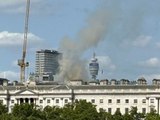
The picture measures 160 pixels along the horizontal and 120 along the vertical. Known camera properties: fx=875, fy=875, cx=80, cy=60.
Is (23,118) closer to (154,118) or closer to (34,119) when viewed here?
(34,119)

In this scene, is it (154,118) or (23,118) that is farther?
(23,118)

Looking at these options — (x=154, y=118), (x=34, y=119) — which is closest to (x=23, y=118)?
(x=34, y=119)

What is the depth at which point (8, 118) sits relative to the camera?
185 m

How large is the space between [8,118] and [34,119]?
10884mm

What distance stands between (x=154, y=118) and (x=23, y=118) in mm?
33052

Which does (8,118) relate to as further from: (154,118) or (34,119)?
(154,118)

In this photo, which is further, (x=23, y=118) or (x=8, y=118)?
(x=23, y=118)

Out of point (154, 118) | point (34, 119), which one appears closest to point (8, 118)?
point (34, 119)

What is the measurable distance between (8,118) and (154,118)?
30.9 metres

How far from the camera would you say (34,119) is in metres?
195

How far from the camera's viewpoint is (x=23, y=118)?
198 meters

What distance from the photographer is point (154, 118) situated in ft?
593

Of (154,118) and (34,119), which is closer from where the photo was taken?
(154,118)
